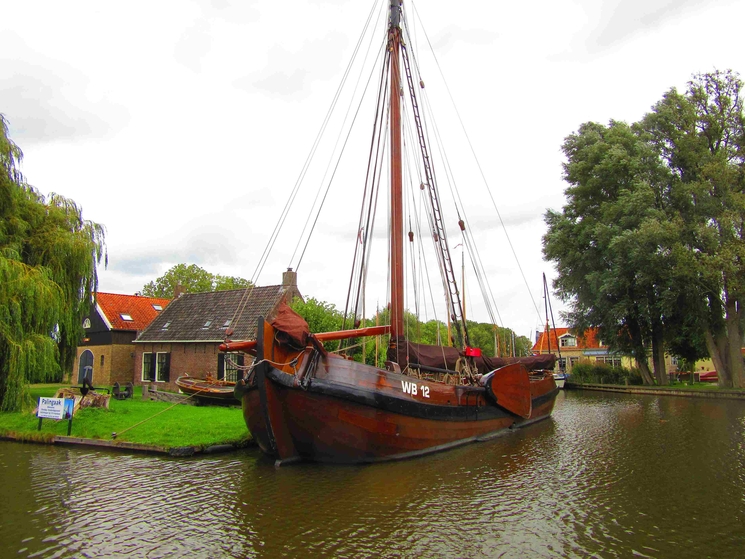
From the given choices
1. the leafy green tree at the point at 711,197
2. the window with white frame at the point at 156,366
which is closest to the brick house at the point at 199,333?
the window with white frame at the point at 156,366

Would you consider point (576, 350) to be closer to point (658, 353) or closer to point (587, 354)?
point (587, 354)

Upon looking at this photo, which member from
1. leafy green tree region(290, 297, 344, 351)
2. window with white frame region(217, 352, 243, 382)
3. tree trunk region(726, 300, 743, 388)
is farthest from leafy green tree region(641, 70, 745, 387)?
window with white frame region(217, 352, 243, 382)

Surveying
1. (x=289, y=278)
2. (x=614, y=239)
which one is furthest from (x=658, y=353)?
(x=289, y=278)

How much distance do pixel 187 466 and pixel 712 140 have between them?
33.7m

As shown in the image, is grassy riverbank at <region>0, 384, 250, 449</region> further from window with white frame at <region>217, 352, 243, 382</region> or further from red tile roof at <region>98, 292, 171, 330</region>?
red tile roof at <region>98, 292, 171, 330</region>

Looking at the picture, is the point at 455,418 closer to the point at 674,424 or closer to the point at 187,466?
the point at 187,466

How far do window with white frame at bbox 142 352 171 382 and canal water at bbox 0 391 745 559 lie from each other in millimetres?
13894

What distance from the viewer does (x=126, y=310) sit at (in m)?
33.7

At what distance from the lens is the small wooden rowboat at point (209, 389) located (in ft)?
66.7

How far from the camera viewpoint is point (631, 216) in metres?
31.0

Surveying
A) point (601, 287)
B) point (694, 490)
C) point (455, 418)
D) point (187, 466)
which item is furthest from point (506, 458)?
point (601, 287)

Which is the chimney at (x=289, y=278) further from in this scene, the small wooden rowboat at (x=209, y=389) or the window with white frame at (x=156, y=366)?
the small wooden rowboat at (x=209, y=389)

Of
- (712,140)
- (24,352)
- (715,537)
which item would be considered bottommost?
(715,537)

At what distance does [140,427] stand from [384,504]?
865cm
